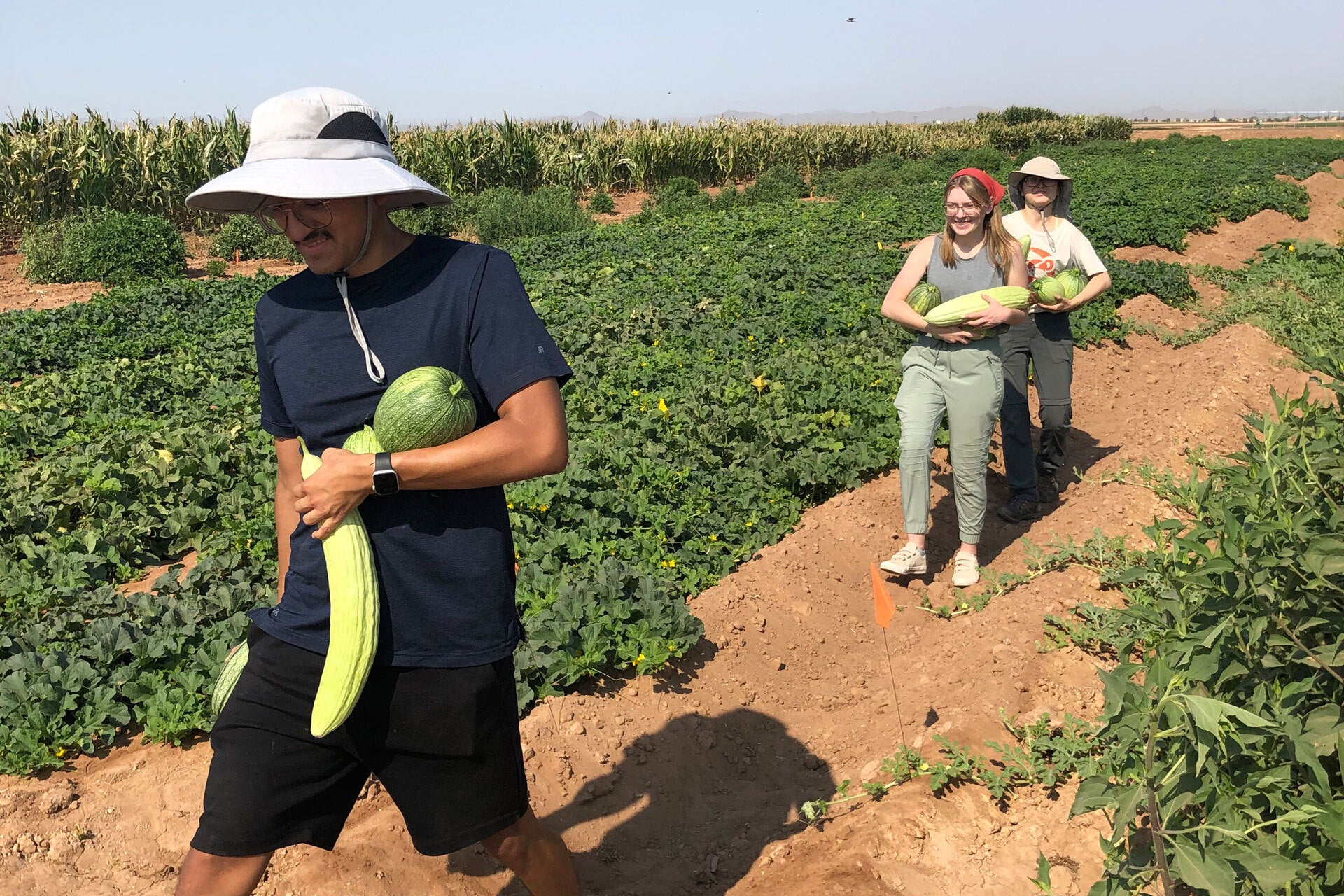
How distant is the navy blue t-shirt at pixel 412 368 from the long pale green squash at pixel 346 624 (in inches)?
3.7

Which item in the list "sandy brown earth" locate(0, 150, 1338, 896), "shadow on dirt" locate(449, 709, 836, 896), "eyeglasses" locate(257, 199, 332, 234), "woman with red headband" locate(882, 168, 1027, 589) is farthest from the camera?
"woman with red headband" locate(882, 168, 1027, 589)

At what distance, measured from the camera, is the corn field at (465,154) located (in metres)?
20.8

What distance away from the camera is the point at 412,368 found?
2352 millimetres

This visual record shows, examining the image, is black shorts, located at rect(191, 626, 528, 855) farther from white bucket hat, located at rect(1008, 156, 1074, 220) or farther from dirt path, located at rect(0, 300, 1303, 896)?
white bucket hat, located at rect(1008, 156, 1074, 220)

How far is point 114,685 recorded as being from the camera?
4258mm

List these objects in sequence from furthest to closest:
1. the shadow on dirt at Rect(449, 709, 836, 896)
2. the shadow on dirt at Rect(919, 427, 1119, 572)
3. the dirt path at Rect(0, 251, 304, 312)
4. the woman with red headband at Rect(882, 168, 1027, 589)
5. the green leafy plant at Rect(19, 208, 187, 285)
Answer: the green leafy plant at Rect(19, 208, 187, 285) → the dirt path at Rect(0, 251, 304, 312) → the shadow on dirt at Rect(919, 427, 1119, 572) → the woman with red headband at Rect(882, 168, 1027, 589) → the shadow on dirt at Rect(449, 709, 836, 896)

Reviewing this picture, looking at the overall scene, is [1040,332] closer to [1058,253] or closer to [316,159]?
[1058,253]

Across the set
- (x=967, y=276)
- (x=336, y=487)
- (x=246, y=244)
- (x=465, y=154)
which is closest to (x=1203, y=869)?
(x=336, y=487)

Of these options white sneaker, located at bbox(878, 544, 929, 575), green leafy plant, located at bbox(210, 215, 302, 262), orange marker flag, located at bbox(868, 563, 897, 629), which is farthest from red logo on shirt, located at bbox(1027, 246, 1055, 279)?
green leafy plant, located at bbox(210, 215, 302, 262)

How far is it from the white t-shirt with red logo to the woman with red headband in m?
1.04

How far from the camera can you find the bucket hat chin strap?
2357mm

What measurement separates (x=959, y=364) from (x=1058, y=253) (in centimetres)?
170

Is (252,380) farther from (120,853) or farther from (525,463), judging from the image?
(525,463)

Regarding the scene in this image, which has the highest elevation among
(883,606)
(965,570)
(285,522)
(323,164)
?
(323,164)
